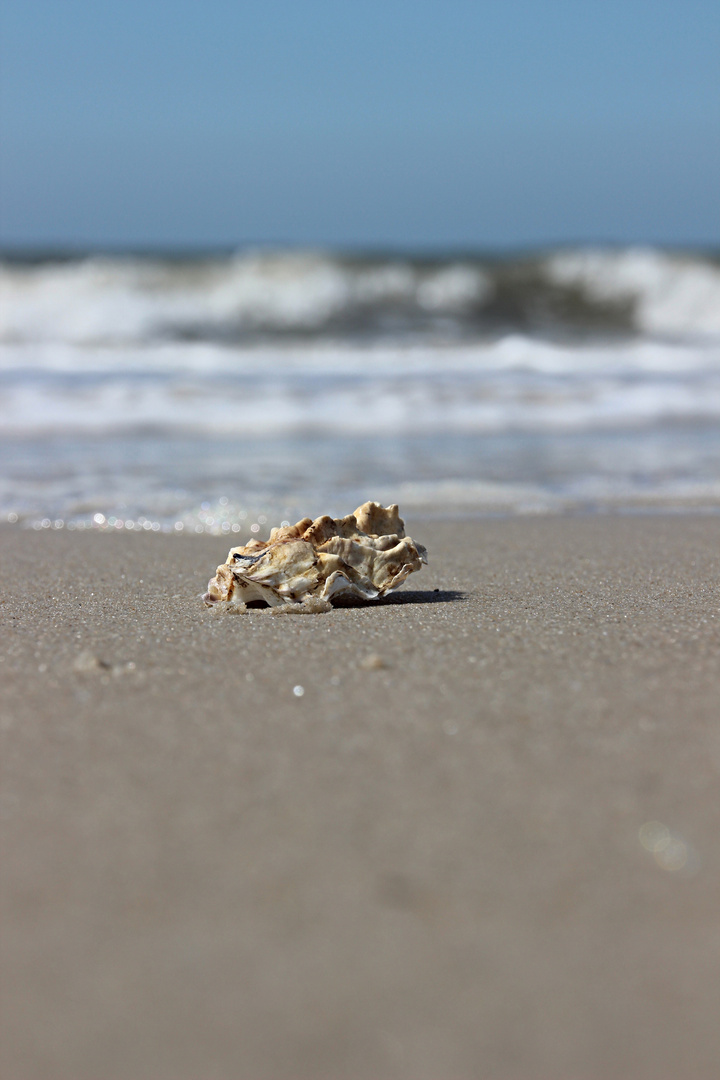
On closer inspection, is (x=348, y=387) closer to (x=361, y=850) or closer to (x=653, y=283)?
(x=361, y=850)

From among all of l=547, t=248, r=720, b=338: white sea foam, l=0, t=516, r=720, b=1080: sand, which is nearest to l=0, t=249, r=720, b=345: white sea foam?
l=547, t=248, r=720, b=338: white sea foam

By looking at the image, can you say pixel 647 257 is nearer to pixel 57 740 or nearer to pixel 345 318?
pixel 345 318

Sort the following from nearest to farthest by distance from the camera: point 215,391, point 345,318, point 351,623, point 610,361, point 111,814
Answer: point 111,814 < point 351,623 < point 215,391 < point 610,361 < point 345,318

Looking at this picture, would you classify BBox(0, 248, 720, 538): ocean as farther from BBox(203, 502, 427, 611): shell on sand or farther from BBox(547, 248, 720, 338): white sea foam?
BBox(203, 502, 427, 611): shell on sand

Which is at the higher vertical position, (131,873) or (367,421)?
(367,421)

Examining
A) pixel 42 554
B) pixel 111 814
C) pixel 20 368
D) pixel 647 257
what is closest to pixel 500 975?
pixel 111 814

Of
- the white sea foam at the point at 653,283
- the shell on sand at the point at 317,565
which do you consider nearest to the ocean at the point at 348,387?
the white sea foam at the point at 653,283

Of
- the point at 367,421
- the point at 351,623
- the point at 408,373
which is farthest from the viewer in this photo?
the point at 408,373
